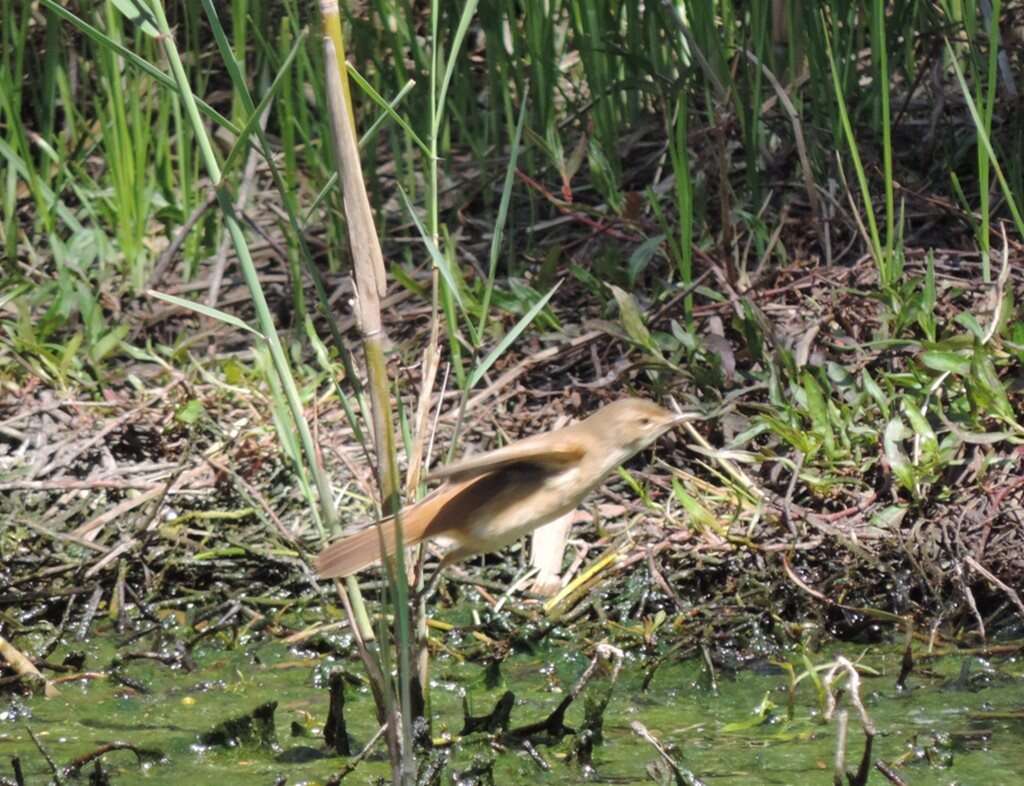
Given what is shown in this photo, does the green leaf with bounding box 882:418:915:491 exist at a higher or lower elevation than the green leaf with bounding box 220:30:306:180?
lower

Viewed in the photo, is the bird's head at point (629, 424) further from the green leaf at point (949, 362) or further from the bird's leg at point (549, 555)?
the green leaf at point (949, 362)

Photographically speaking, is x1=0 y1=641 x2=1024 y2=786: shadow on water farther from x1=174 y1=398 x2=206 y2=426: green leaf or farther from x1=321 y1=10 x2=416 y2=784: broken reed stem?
x1=174 y1=398 x2=206 y2=426: green leaf

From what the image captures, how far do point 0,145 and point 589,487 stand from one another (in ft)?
9.52

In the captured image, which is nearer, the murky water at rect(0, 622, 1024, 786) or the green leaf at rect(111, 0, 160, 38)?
the green leaf at rect(111, 0, 160, 38)

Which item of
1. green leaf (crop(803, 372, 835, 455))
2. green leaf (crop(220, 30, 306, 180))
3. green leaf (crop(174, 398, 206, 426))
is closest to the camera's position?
green leaf (crop(220, 30, 306, 180))

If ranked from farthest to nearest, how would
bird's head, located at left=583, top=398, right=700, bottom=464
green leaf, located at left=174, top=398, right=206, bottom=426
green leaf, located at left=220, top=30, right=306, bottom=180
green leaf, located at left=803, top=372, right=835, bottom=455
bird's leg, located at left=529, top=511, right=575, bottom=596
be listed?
green leaf, located at left=174, top=398, right=206, bottom=426 → green leaf, located at left=803, top=372, right=835, bottom=455 → bird's leg, located at left=529, top=511, right=575, bottom=596 → bird's head, located at left=583, top=398, right=700, bottom=464 → green leaf, located at left=220, top=30, right=306, bottom=180

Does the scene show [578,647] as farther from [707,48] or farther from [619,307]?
[707,48]

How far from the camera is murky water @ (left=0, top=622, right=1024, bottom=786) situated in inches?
114

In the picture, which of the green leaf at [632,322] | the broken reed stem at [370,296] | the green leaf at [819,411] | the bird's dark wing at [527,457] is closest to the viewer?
the broken reed stem at [370,296]

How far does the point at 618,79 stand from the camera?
529 cm

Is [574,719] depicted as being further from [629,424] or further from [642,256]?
[642,256]

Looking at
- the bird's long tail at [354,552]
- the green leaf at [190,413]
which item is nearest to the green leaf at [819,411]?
the bird's long tail at [354,552]

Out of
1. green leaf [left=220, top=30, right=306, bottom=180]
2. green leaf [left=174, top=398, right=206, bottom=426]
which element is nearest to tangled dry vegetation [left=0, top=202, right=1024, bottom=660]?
green leaf [left=174, top=398, right=206, bottom=426]

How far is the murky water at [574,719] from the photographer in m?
2.90
